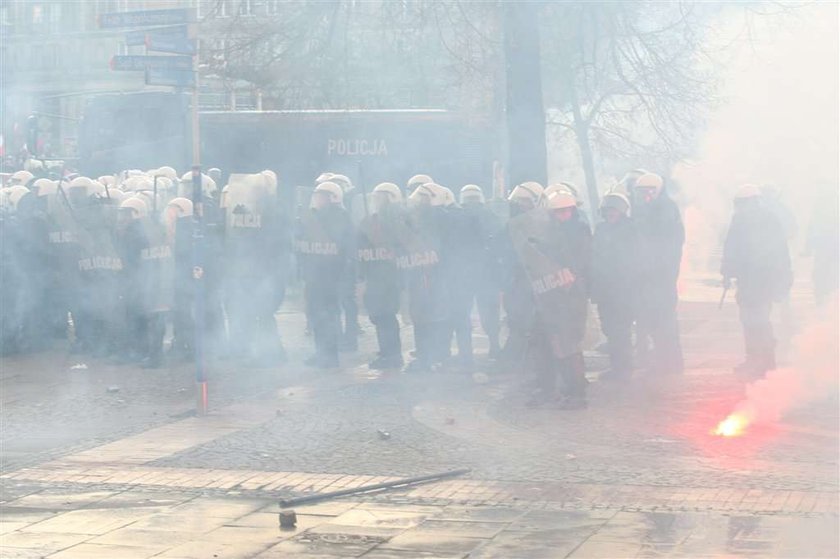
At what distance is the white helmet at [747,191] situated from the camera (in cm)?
1034

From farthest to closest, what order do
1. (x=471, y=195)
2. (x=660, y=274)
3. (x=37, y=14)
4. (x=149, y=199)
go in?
(x=149, y=199) → (x=471, y=195) → (x=660, y=274) → (x=37, y=14)

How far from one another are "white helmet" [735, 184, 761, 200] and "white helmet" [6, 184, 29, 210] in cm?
776

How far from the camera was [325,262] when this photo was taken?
12.9 metres

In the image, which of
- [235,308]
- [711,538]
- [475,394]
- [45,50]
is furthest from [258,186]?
[711,538]

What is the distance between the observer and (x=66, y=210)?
14.1 metres

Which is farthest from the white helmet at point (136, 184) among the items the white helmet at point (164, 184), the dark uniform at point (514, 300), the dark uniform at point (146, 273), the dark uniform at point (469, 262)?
the dark uniform at point (514, 300)

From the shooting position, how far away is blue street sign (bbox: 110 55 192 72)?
31.3 ft

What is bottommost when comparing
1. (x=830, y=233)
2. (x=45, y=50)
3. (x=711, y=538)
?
(x=711, y=538)

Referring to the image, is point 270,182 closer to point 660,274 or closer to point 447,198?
point 447,198

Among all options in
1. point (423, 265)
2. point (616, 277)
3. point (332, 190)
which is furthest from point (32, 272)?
point (616, 277)

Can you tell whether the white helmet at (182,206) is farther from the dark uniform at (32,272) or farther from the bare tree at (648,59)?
the bare tree at (648,59)

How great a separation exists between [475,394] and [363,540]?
4782 millimetres

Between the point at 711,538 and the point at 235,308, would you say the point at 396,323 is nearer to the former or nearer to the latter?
the point at 235,308

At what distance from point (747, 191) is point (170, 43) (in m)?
4.47
